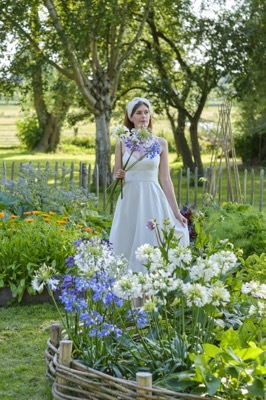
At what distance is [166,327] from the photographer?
4.19 m

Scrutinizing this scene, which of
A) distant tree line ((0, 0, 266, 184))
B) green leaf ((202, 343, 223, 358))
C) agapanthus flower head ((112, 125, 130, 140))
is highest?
distant tree line ((0, 0, 266, 184))

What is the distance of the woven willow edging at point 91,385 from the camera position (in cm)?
373

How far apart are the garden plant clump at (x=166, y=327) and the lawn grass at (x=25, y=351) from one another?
465 mm

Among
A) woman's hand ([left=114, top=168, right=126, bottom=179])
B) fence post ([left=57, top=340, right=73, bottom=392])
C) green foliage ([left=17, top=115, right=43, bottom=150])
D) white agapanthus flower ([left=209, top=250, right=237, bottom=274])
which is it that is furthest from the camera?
green foliage ([left=17, top=115, right=43, bottom=150])

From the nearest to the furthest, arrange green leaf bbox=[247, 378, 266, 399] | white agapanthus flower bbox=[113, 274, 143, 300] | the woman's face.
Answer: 1. green leaf bbox=[247, 378, 266, 399]
2. white agapanthus flower bbox=[113, 274, 143, 300]
3. the woman's face

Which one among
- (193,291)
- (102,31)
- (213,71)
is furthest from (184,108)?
(193,291)

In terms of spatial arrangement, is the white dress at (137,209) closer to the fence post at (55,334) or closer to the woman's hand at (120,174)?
the woman's hand at (120,174)

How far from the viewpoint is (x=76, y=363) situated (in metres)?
4.17

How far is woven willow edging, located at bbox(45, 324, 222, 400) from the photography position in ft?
12.2

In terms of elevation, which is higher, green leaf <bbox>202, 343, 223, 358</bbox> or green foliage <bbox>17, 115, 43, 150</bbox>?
green foliage <bbox>17, 115, 43, 150</bbox>

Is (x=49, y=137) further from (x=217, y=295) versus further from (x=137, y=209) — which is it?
(x=217, y=295)

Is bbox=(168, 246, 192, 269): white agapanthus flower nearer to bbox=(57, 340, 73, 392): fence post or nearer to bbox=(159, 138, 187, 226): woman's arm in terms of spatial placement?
bbox=(57, 340, 73, 392): fence post

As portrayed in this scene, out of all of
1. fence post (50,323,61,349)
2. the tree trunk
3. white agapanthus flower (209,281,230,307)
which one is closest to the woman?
fence post (50,323,61,349)

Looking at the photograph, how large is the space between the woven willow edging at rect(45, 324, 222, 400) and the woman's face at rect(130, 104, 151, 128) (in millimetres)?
2167
